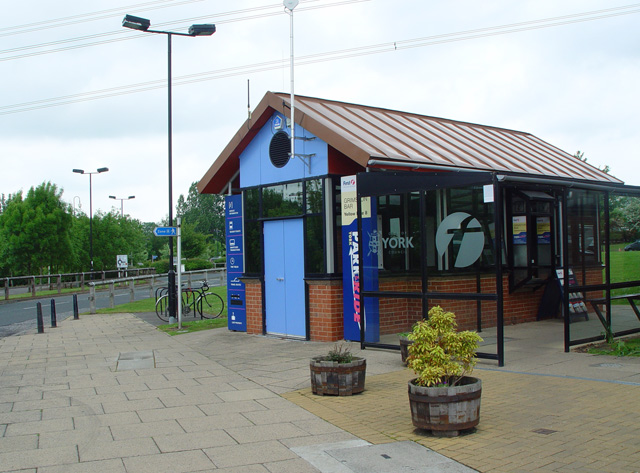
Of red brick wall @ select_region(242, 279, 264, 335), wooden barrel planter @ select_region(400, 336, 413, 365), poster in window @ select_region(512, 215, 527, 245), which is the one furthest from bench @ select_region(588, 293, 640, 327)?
red brick wall @ select_region(242, 279, 264, 335)

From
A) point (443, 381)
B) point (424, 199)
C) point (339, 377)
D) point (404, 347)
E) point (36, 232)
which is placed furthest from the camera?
point (36, 232)

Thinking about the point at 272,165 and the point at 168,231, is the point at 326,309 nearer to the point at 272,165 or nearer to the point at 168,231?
the point at 272,165

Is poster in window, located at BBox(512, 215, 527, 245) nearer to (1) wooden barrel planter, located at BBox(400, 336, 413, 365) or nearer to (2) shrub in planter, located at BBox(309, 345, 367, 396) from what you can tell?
(1) wooden barrel planter, located at BBox(400, 336, 413, 365)

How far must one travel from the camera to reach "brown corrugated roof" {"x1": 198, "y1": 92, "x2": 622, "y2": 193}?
11109 millimetres

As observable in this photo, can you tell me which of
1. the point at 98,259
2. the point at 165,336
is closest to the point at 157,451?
the point at 165,336

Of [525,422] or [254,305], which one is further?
[254,305]

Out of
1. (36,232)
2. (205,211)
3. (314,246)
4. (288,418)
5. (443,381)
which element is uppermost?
(205,211)

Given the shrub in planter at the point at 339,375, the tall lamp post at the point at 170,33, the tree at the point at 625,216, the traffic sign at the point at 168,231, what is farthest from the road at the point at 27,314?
the tree at the point at 625,216

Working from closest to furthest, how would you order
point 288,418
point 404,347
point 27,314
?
point 288,418
point 404,347
point 27,314

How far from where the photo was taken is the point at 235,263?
1458 cm

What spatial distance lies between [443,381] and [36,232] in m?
37.9

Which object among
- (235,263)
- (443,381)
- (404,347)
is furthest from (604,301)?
(235,263)

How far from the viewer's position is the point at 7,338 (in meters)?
15.7

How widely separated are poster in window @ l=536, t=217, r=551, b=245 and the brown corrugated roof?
1.00 m
